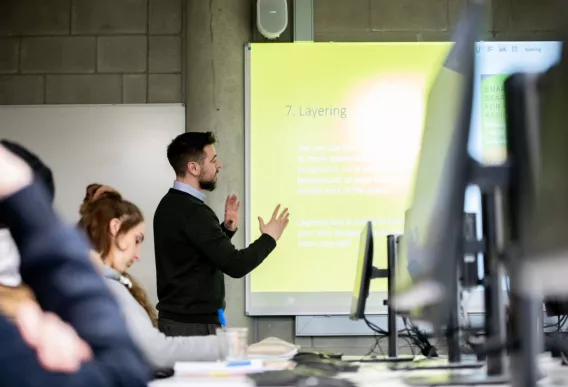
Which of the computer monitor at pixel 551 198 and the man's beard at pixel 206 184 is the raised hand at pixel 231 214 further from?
the computer monitor at pixel 551 198

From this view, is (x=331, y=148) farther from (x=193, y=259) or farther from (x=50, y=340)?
(x=50, y=340)

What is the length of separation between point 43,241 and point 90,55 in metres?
3.71

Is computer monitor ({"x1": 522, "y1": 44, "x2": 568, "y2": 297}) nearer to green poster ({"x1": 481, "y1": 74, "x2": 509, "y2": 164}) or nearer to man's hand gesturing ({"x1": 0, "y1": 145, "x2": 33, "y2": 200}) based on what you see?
man's hand gesturing ({"x1": 0, "y1": 145, "x2": 33, "y2": 200})

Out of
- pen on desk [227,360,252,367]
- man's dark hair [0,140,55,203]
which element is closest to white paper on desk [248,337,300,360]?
pen on desk [227,360,252,367]

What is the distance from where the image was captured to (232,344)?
1.84m

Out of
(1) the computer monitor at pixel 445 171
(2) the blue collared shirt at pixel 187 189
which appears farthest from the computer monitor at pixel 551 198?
(2) the blue collared shirt at pixel 187 189

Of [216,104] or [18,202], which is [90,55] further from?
[18,202]

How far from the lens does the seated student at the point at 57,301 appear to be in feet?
2.00

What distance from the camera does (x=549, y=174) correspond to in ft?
3.26

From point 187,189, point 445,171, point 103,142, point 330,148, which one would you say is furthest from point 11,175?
point 103,142

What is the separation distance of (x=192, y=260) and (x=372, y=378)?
1377 millimetres

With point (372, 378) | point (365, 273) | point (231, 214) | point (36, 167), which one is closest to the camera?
point (36, 167)

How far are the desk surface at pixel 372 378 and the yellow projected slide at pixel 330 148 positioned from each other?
6.37ft

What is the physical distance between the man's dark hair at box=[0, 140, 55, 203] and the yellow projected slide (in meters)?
2.96
